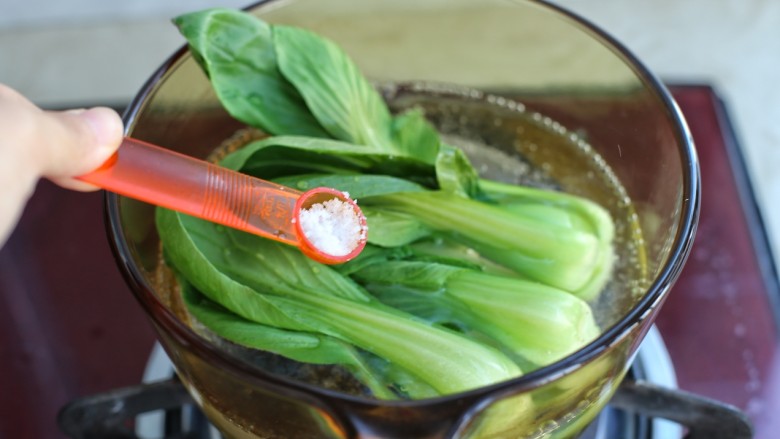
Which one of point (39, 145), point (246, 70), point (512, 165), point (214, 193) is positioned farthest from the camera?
point (512, 165)

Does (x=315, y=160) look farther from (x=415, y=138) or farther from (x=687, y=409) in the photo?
(x=687, y=409)

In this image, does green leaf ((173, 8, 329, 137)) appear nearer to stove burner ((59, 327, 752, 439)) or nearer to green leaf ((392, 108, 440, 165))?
green leaf ((392, 108, 440, 165))

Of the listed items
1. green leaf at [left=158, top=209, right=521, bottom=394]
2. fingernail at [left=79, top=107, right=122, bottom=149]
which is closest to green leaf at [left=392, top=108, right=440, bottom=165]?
green leaf at [left=158, top=209, right=521, bottom=394]

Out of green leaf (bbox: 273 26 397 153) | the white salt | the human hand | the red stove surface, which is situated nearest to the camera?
the human hand

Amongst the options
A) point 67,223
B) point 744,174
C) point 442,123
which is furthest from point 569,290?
point 67,223

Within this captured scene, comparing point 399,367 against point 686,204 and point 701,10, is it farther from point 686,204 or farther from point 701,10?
point 701,10

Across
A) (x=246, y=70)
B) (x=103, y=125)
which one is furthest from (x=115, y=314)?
(x=103, y=125)
